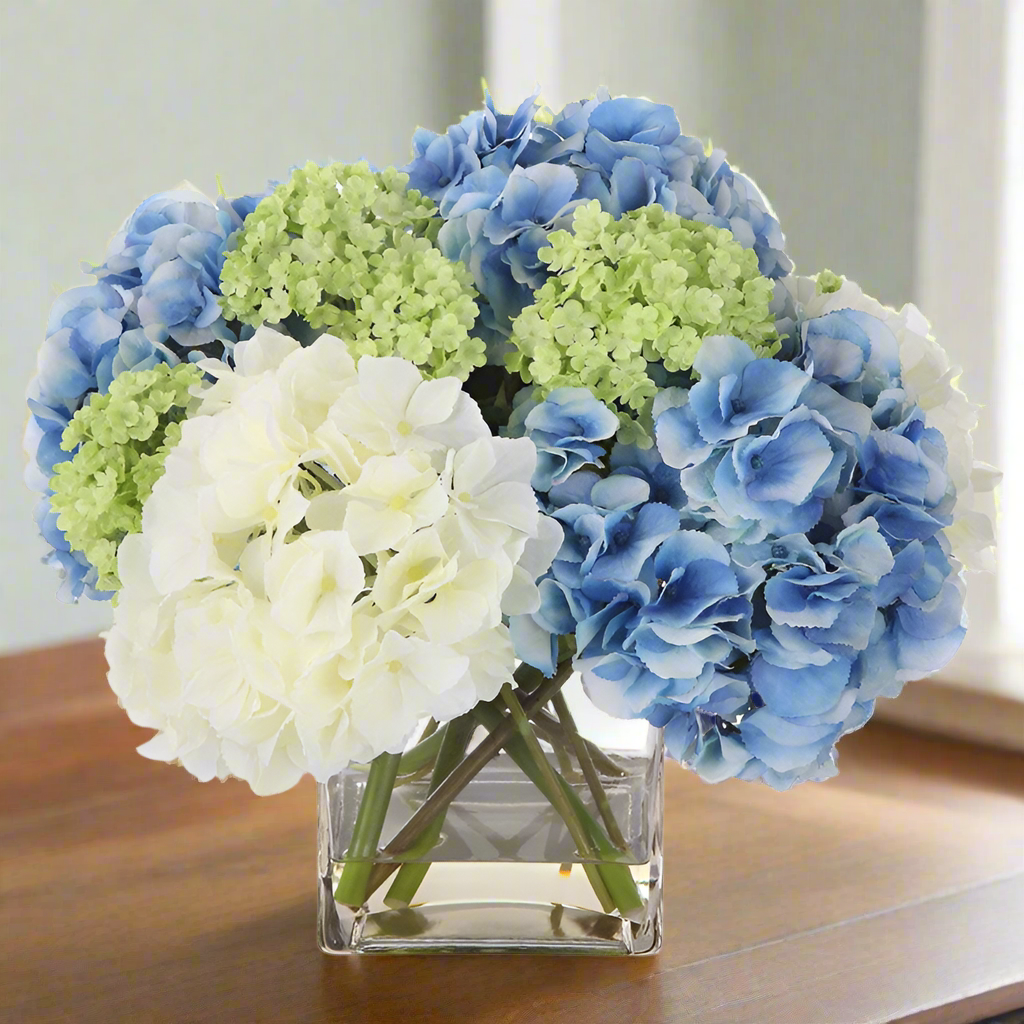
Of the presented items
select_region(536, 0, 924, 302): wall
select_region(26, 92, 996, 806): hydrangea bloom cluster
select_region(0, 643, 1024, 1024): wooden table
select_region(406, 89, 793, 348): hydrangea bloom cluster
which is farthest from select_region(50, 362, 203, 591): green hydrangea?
select_region(536, 0, 924, 302): wall

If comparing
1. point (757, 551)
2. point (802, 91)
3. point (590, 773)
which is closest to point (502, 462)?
point (757, 551)

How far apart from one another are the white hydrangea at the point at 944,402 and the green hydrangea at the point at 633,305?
0.09m

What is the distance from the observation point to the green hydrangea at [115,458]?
1.71 feet

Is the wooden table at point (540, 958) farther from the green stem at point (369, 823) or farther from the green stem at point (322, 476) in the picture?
the green stem at point (322, 476)

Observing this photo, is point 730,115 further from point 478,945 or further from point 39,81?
point 478,945

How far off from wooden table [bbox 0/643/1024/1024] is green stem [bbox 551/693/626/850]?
0.25 feet

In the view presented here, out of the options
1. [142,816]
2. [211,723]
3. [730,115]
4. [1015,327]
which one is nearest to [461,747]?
[211,723]

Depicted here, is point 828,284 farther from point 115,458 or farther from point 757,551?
point 115,458

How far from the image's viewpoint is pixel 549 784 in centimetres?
60

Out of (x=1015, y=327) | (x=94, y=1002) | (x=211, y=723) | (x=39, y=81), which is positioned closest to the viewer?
(x=211, y=723)

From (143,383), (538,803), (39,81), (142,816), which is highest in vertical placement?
(39,81)

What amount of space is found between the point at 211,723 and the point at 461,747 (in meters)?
0.17

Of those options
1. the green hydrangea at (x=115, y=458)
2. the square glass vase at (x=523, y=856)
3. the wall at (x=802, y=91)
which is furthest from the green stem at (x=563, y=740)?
the wall at (x=802, y=91)

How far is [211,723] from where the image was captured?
1.56ft
